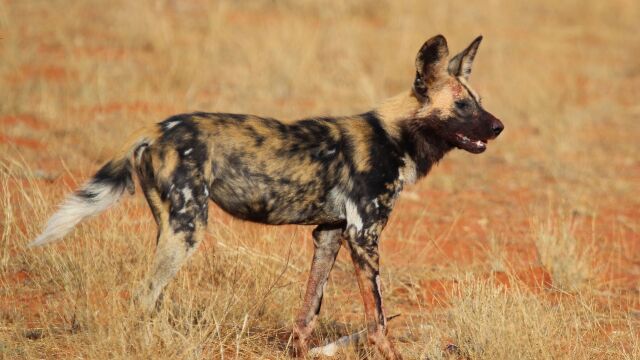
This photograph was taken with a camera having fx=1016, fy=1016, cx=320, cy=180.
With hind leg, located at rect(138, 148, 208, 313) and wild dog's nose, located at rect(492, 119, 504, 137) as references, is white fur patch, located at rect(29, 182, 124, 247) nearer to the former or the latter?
hind leg, located at rect(138, 148, 208, 313)

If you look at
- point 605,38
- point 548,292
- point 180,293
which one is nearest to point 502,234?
point 548,292

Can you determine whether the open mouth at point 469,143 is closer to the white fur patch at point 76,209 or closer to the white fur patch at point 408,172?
the white fur patch at point 408,172

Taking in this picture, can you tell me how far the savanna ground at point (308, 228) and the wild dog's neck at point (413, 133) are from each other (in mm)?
577

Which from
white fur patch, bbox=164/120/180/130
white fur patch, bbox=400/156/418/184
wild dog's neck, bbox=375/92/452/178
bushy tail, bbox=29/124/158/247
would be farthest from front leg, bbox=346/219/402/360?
bushy tail, bbox=29/124/158/247

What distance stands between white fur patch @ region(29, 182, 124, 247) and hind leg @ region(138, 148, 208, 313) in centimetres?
19

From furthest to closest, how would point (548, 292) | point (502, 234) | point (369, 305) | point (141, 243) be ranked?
point (502, 234), point (548, 292), point (141, 243), point (369, 305)

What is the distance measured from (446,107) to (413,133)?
0.19 metres

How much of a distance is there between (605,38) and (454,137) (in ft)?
33.6

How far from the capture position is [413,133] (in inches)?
172

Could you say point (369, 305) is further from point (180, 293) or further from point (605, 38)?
point (605, 38)

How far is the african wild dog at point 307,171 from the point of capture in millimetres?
3746

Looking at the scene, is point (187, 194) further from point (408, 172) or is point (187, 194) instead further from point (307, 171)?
point (408, 172)

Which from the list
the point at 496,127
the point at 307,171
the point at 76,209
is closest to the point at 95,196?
the point at 76,209

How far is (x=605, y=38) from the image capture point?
13.9 metres
